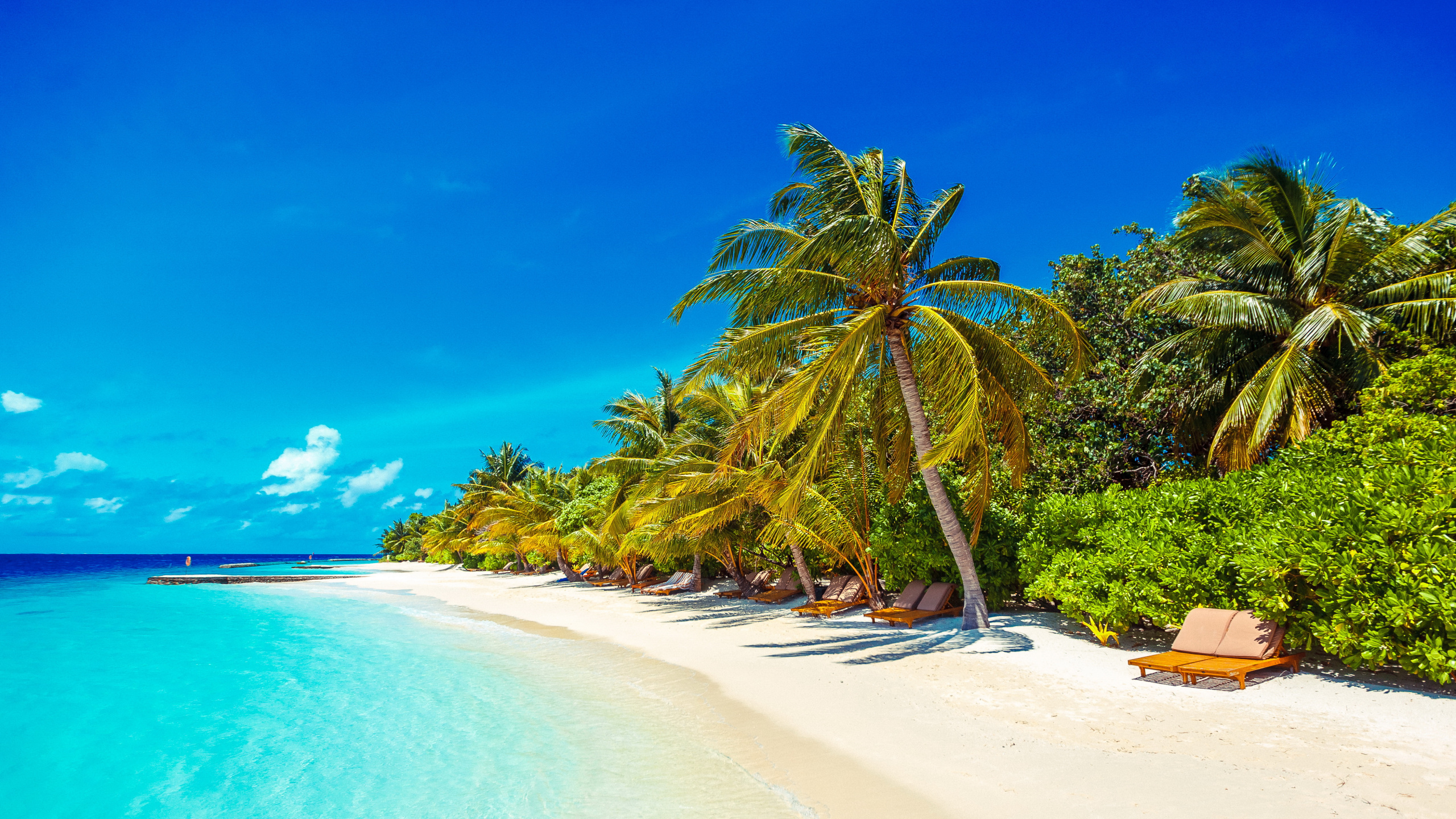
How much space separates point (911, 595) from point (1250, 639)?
6.15 metres

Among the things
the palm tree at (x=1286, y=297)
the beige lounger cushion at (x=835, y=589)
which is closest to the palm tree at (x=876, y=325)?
the palm tree at (x=1286, y=297)

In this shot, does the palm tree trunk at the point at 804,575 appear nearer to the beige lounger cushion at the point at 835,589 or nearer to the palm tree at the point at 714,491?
the palm tree at the point at 714,491

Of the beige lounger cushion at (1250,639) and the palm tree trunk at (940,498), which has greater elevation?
the palm tree trunk at (940,498)

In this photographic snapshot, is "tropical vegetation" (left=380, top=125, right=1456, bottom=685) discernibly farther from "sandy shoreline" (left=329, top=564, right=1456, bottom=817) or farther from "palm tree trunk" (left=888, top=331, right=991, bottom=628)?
"sandy shoreline" (left=329, top=564, right=1456, bottom=817)

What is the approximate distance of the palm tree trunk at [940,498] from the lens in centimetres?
1095

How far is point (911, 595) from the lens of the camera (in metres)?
12.9

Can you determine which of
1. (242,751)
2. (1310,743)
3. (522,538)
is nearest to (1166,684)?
(1310,743)

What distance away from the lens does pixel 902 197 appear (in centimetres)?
1193

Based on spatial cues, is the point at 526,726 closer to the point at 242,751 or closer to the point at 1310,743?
the point at 242,751

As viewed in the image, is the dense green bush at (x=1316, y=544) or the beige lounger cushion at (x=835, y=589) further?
the beige lounger cushion at (x=835, y=589)

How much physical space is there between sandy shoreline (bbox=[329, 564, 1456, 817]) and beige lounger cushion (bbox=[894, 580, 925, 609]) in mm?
2077

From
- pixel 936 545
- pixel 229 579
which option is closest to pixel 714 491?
pixel 936 545

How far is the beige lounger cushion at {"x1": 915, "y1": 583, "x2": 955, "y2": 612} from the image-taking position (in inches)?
487

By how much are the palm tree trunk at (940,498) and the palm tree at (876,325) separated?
0.9 inches
